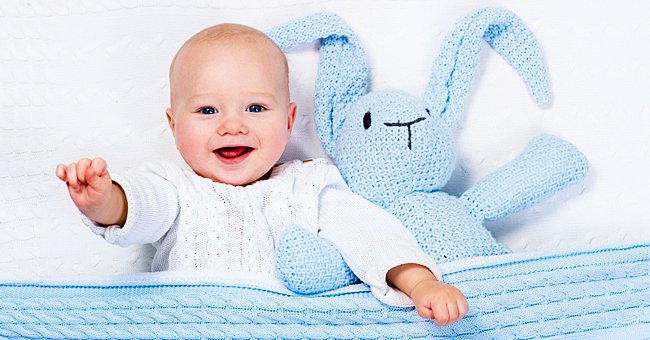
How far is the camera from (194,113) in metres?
1.22

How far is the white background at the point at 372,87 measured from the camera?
53.1 inches

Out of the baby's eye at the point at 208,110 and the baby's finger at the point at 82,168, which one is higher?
the baby's eye at the point at 208,110

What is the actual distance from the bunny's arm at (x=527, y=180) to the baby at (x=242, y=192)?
162 millimetres

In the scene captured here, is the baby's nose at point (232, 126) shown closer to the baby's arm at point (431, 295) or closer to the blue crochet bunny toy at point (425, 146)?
the blue crochet bunny toy at point (425, 146)

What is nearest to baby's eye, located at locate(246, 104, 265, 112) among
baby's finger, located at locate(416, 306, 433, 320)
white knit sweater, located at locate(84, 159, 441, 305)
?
white knit sweater, located at locate(84, 159, 441, 305)

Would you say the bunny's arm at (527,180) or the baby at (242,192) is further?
the bunny's arm at (527,180)

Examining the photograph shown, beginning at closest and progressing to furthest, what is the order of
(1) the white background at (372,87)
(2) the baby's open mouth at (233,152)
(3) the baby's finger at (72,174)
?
(3) the baby's finger at (72,174) < (2) the baby's open mouth at (233,152) < (1) the white background at (372,87)

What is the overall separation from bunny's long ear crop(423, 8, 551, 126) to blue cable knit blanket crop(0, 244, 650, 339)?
307 millimetres

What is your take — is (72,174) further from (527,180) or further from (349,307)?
(527,180)

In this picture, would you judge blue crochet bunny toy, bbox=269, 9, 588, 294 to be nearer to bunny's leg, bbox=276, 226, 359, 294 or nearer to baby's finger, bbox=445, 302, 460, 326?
bunny's leg, bbox=276, 226, 359, 294

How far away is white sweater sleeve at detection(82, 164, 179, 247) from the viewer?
3.43ft

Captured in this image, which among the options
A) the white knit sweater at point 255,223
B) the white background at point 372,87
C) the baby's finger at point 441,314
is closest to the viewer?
the baby's finger at point 441,314

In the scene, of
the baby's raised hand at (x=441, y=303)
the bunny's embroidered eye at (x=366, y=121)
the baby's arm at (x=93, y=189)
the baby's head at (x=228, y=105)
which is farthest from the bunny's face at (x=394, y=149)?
the baby's arm at (x=93, y=189)

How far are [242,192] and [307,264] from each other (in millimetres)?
Answer: 172
